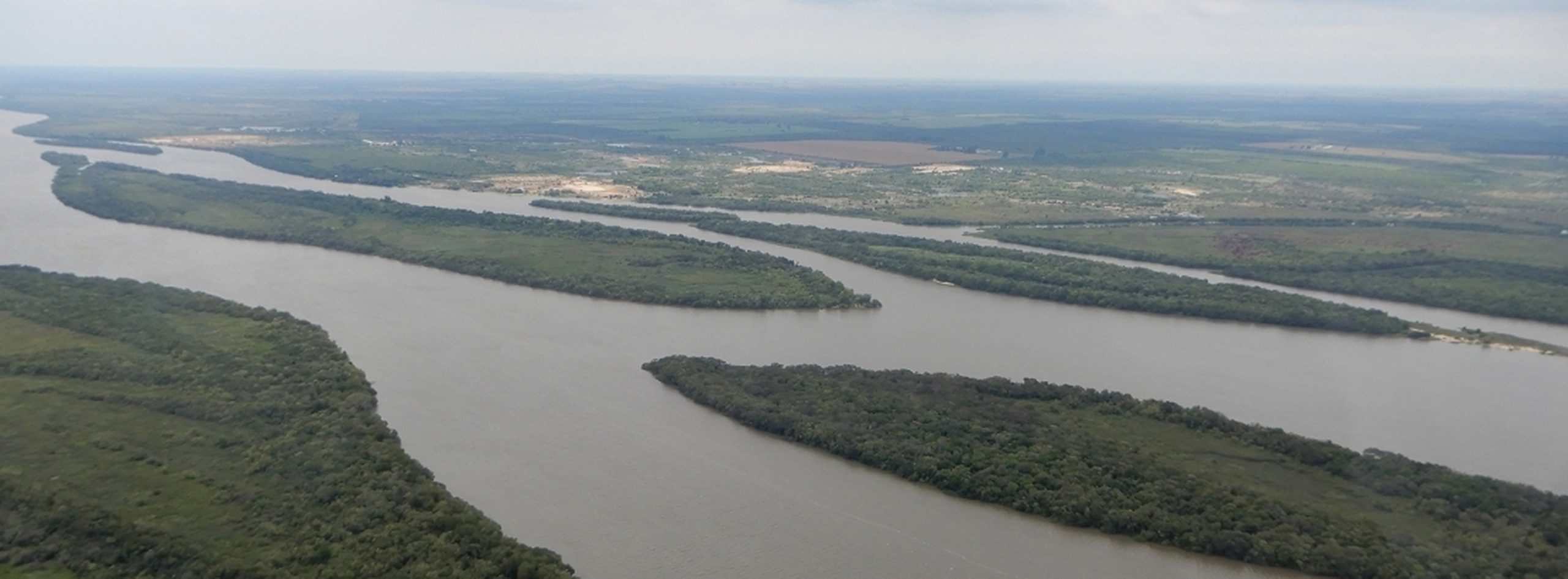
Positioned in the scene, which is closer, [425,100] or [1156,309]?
[1156,309]

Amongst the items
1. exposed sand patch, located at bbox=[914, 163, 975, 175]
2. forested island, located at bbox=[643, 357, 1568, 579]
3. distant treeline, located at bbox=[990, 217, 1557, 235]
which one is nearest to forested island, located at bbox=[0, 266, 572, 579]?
forested island, located at bbox=[643, 357, 1568, 579]

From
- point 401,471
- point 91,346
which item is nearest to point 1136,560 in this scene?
point 401,471

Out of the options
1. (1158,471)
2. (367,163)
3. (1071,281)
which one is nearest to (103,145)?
(367,163)

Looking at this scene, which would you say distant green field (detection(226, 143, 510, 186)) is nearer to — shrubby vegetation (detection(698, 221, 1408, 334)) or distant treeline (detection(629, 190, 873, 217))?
distant treeline (detection(629, 190, 873, 217))

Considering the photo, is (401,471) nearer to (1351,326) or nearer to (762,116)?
(1351,326)

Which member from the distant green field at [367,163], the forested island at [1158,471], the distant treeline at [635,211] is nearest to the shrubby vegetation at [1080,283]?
the distant treeline at [635,211]

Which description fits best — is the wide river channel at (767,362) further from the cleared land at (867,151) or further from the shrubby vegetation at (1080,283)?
the cleared land at (867,151)

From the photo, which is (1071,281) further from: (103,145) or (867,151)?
(103,145)
